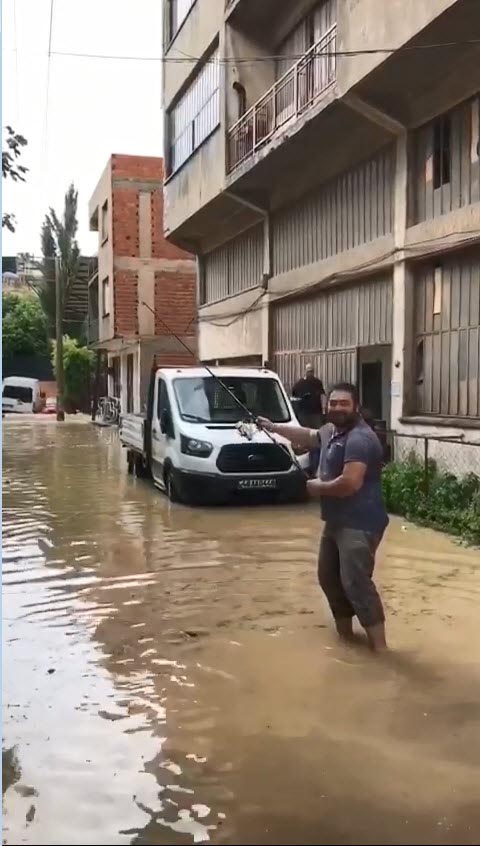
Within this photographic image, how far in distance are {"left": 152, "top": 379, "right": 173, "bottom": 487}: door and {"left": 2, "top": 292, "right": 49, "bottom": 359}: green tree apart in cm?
A: 860

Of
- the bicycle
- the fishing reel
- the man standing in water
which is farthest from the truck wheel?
the bicycle

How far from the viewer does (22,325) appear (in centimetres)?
336

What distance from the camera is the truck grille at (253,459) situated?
11.3 meters

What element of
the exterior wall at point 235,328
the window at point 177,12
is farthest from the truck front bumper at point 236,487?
the window at point 177,12

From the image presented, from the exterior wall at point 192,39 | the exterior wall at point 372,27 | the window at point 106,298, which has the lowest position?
the window at point 106,298

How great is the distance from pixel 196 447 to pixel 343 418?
6323 mm

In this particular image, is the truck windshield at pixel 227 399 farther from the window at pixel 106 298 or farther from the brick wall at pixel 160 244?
the brick wall at pixel 160 244

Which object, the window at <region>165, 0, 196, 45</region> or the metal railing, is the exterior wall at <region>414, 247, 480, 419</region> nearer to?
the metal railing

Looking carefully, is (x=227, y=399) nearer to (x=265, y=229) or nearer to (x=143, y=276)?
(x=265, y=229)

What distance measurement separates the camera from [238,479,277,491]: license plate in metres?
11.3

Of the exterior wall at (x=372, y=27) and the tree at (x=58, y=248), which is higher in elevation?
the exterior wall at (x=372, y=27)

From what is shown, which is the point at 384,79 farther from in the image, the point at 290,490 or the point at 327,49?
the point at 290,490

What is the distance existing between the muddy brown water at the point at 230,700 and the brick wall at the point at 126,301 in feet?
65.2

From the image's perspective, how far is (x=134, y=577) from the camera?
7680 mm
